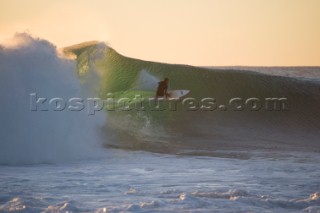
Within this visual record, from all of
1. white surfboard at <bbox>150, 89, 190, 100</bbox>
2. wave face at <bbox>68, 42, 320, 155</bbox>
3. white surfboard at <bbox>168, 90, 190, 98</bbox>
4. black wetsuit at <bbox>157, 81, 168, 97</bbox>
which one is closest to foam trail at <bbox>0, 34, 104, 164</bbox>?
wave face at <bbox>68, 42, 320, 155</bbox>

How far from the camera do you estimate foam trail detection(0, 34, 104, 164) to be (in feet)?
42.3

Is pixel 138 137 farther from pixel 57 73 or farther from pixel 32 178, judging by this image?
pixel 32 178

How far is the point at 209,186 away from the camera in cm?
905

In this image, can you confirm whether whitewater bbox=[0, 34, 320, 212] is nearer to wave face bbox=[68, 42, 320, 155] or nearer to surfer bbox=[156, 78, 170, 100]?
wave face bbox=[68, 42, 320, 155]

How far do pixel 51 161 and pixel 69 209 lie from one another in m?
5.18

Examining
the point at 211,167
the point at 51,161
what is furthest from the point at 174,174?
the point at 51,161

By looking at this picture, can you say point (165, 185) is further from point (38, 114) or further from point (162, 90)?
point (162, 90)

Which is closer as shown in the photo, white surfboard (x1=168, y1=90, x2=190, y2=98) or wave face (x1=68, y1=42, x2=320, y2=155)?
wave face (x1=68, y1=42, x2=320, y2=155)

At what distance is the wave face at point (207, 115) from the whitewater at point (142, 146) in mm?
44

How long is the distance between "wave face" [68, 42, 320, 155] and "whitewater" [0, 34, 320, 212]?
44 mm

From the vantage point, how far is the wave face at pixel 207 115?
52.9 feet

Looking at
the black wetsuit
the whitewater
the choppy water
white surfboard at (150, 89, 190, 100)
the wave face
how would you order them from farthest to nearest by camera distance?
white surfboard at (150, 89, 190, 100) < the black wetsuit < the wave face < the whitewater < the choppy water

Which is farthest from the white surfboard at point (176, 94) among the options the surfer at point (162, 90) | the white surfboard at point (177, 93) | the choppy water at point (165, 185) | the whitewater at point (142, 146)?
the choppy water at point (165, 185)

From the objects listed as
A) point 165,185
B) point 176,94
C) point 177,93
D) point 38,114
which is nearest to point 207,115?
point 176,94
